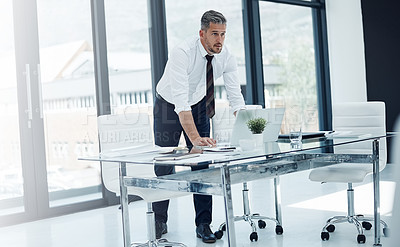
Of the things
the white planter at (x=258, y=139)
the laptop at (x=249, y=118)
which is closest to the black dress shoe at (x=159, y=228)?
the laptop at (x=249, y=118)

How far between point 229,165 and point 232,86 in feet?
3.86

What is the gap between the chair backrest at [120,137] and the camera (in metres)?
3.31

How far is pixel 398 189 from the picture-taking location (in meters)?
0.75

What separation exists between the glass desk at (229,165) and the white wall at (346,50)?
4497 mm

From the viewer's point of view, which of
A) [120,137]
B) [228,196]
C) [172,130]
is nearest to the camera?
[228,196]

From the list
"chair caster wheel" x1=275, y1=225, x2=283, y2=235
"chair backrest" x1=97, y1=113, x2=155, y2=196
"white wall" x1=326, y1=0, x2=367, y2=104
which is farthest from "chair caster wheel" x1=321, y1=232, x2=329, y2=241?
"white wall" x1=326, y1=0, x2=367, y2=104

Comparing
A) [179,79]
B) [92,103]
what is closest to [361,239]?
[179,79]

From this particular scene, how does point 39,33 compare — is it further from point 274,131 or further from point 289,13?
point 289,13

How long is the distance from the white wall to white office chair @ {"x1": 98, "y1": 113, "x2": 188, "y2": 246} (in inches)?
190

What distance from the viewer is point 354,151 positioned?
→ 398 cm

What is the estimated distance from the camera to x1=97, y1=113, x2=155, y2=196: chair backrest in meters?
3.31

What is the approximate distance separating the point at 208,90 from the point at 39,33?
229 cm

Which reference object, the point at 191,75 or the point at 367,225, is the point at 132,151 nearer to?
the point at 191,75

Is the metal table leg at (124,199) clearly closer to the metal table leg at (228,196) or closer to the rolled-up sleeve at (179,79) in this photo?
the rolled-up sleeve at (179,79)
